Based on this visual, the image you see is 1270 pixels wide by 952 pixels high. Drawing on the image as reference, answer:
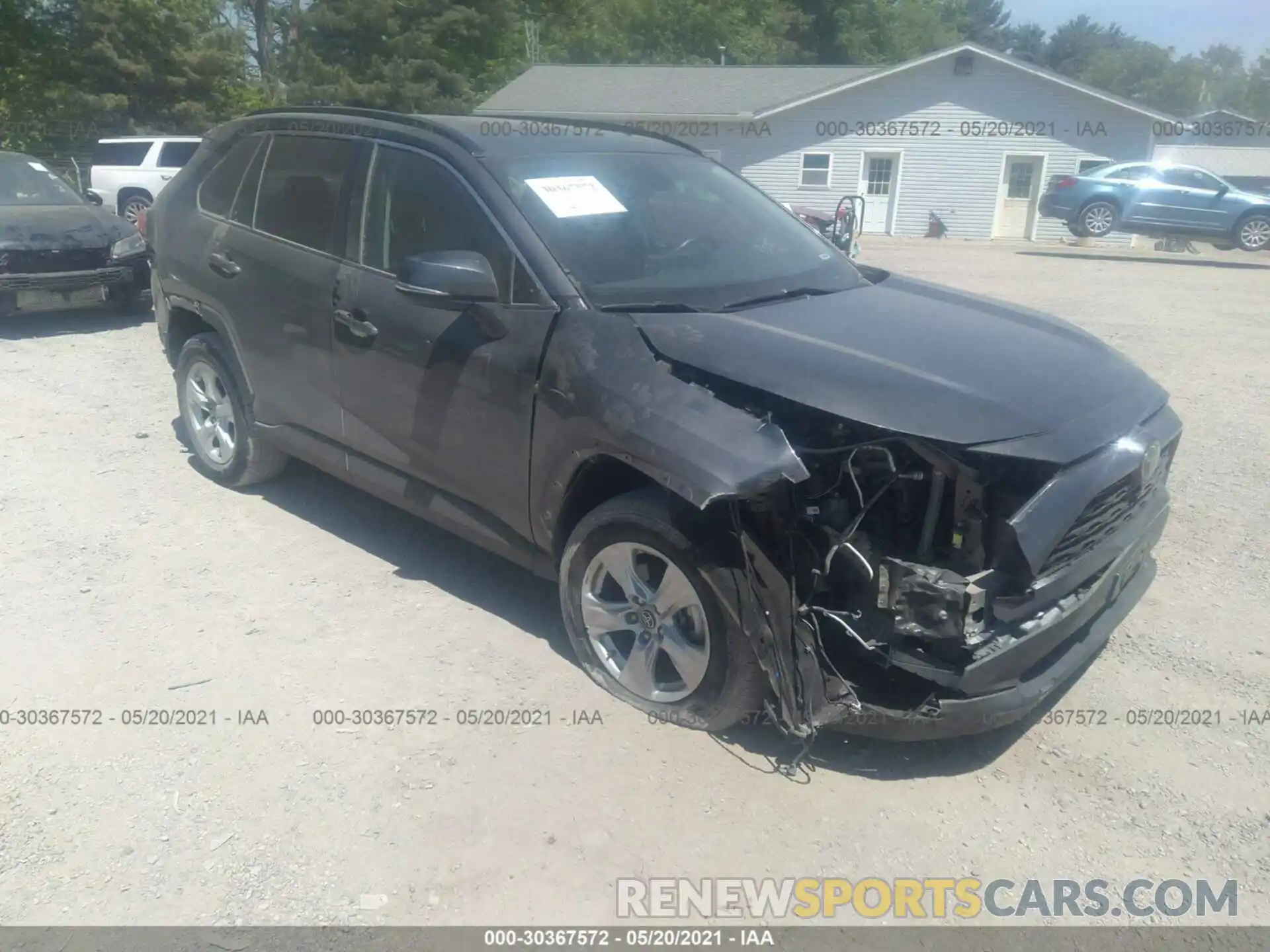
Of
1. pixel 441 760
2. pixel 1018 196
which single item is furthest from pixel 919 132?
pixel 441 760

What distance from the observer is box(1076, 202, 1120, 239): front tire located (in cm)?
2209

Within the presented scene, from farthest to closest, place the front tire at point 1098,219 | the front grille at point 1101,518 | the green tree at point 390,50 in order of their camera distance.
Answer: the green tree at point 390,50, the front tire at point 1098,219, the front grille at point 1101,518

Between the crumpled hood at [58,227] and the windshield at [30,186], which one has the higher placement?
the windshield at [30,186]

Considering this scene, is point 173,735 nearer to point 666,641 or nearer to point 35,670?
point 35,670

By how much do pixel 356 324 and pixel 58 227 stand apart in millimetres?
7186

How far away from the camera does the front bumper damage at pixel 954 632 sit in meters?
3.00

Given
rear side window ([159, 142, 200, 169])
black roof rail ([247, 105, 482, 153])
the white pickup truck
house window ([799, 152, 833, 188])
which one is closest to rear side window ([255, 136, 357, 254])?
black roof rail ([247, 105, 482, 153])

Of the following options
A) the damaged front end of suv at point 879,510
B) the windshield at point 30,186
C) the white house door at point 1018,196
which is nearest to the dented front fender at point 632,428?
the damaged front end of suv at point 879,510

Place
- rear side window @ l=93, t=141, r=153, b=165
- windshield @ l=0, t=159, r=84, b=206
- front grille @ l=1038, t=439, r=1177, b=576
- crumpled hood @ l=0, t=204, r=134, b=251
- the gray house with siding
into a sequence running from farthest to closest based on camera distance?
1. the gray house with siding
2. rear side window @ l=93, t=141, r=153, b=165
3. windshield @ l=0, t=159, r=84, b=206
4. crumpled hood @ l=0, t=204, r=134, b=251
5. front grille @ l=1038, t=439, r=1177, b=576

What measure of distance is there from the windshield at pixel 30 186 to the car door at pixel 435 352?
26.1ft

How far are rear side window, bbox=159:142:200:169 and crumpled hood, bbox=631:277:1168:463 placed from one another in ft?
55.7

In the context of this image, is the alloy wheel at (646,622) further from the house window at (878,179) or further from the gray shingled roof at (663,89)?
the house window at (878,179)

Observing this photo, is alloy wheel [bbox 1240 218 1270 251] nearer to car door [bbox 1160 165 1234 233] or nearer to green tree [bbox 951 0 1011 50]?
car door [bbox 1160 165 1234 233]
